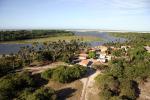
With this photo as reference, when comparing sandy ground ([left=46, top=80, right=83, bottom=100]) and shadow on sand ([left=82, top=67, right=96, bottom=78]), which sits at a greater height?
shadow on sand ([left=82, top=67, right=96, bottom=78])

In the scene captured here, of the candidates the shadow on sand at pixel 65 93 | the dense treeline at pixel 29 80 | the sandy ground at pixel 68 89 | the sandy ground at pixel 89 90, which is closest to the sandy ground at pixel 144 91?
the sandy ground at pixel 89 90

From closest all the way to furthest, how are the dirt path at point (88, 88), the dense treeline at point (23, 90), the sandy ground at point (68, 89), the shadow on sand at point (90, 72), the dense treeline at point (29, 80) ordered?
the dense treeline at point (23, 90)
the dense treeline at point (29, 80)
the sandy ground at point (68, 89)
the dirt path at point (88, 88)
the shadow on sand at point (90, 72)

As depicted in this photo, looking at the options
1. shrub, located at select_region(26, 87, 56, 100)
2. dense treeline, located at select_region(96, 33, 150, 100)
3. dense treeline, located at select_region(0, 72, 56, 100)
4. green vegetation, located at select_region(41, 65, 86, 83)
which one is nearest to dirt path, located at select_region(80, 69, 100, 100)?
dense treeline, located at select_region(96, 33, 150, 100)

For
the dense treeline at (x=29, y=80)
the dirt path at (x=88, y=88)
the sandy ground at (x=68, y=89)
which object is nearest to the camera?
the dense treeline at (x=29, y=80)

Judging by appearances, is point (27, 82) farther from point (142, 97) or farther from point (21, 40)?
point (21, 40)

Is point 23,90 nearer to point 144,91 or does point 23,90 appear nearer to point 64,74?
point 64,74

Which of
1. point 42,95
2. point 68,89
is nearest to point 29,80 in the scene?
point 68,89

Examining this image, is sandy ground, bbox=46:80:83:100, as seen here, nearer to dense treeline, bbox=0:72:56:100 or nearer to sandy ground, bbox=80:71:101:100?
sandy ground, bbox=80:71:101:100

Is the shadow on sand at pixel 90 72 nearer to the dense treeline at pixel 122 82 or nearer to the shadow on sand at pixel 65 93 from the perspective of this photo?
the dense treeline at pixel 122 82

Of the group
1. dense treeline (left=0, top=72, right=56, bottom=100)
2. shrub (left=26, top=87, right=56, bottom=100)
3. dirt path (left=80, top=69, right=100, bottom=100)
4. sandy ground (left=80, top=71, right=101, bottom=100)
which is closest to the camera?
shrub (left=26, top=87, right=56, bottom=100)
